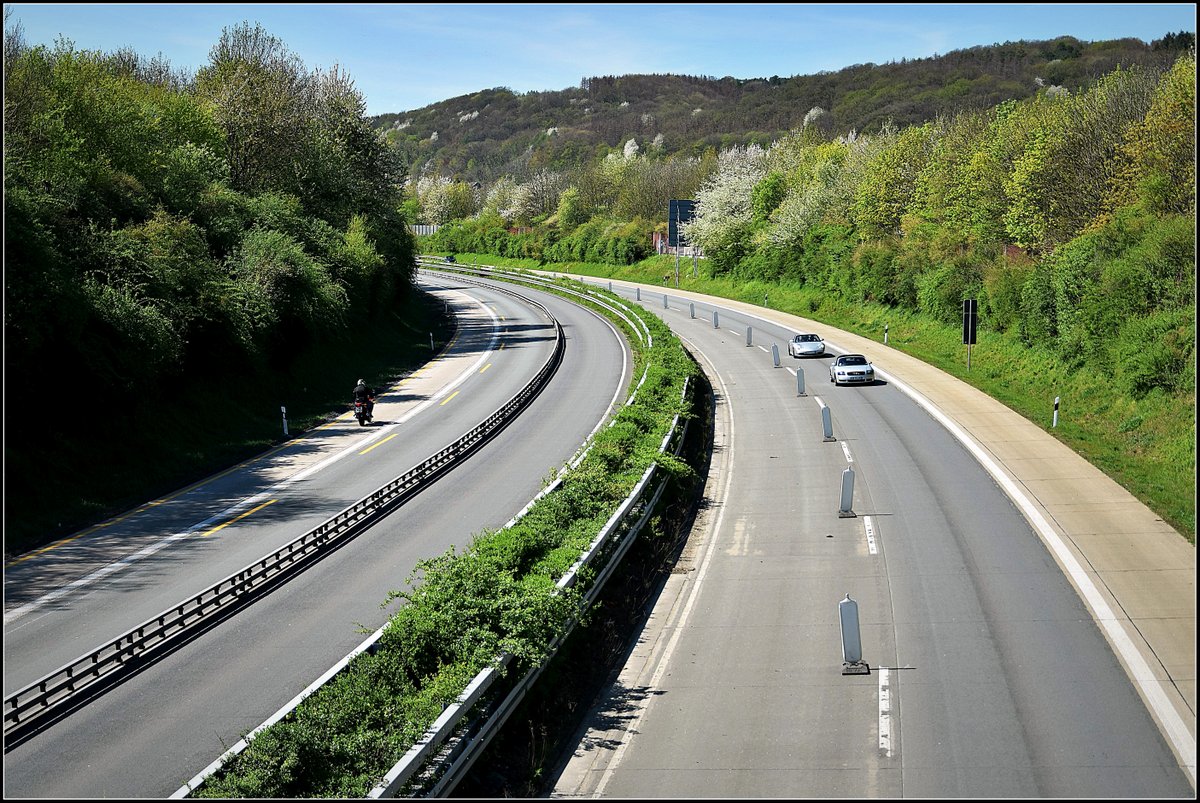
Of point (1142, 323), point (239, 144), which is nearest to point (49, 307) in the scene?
point (239, 144)

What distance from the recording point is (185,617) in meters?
15.2

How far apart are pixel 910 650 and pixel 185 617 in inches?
455

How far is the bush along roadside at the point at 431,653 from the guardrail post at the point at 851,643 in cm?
387

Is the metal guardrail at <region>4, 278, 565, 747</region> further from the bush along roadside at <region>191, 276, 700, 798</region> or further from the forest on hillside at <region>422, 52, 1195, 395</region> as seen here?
the forest on hillside at <region>422, 52, 1195, 395</region>

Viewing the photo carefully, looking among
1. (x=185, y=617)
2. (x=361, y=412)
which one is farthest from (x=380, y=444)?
(x=185, y=617)

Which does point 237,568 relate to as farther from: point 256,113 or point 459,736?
point 256,113

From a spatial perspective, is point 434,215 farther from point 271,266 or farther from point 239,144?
point 271,266

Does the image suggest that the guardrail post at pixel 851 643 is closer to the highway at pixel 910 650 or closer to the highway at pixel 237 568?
the highway at pixel 910 650

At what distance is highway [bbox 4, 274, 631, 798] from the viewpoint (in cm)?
1155

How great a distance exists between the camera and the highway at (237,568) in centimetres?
1155

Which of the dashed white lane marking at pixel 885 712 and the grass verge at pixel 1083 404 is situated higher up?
the grass verge at pixel 1083 404

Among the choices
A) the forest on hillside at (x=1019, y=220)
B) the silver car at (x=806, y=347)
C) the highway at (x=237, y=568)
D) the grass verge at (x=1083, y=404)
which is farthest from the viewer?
the silver car at (x=806, y=347)

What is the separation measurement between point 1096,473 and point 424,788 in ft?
65.6

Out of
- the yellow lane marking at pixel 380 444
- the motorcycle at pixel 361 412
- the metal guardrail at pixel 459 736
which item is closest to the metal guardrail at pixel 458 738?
the metal guardrail at pixel 459 736
